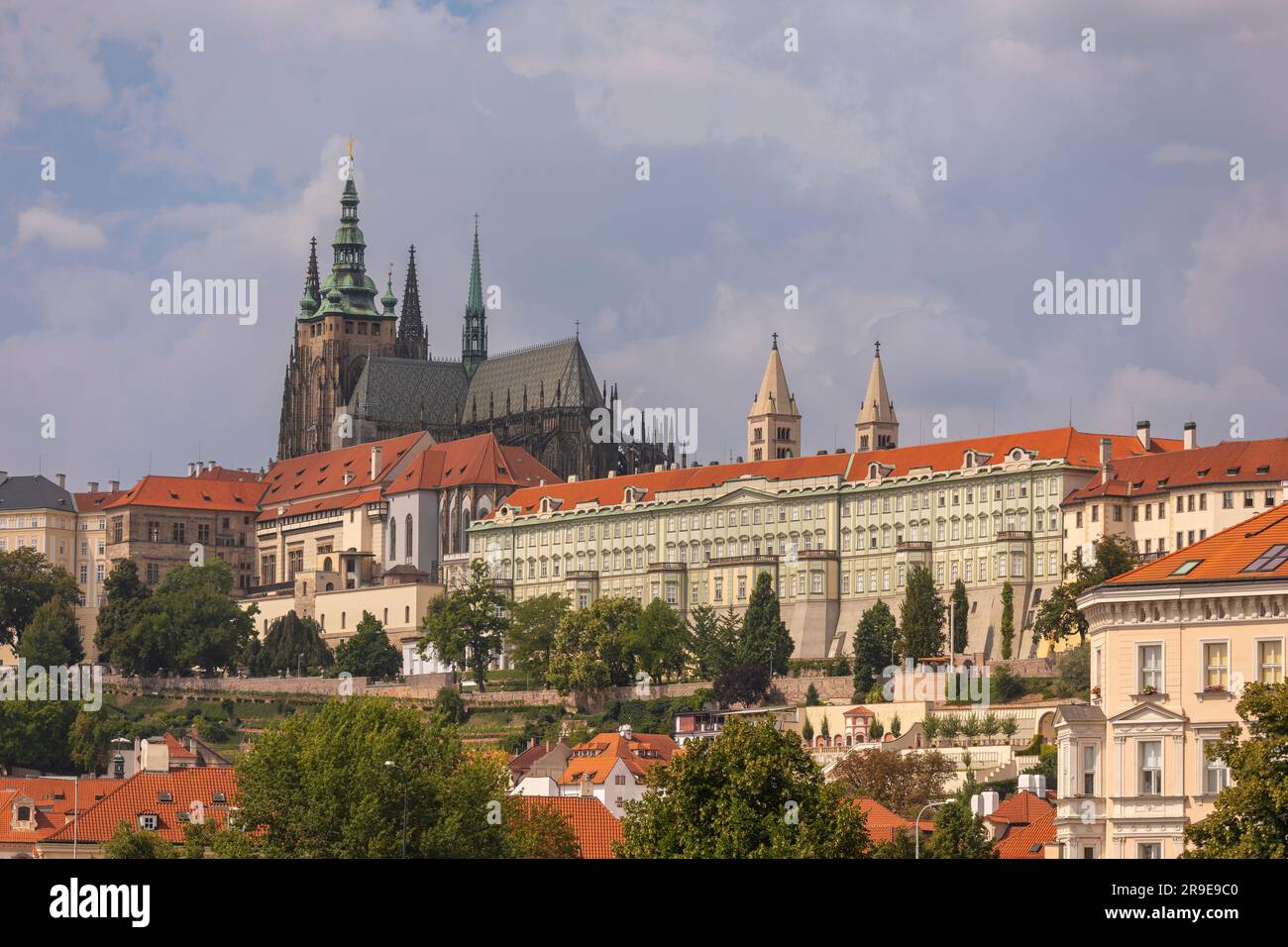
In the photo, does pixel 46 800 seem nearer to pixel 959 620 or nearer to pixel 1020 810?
pixel 1020 810

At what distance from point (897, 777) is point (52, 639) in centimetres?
8292

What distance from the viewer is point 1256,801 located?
127 ft

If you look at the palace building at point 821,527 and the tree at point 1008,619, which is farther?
the palace building at point 821,527

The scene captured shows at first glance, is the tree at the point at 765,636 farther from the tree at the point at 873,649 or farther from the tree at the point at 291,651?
the tree at the point at 291,651

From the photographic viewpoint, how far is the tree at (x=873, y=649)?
5546 inches

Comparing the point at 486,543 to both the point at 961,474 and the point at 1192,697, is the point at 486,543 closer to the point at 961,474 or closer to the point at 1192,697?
the point at 961,474

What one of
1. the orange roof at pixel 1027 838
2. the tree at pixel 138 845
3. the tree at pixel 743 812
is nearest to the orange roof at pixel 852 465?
the orange roof at pixel 1027 838

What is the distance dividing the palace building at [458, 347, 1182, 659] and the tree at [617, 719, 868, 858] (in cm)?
8903

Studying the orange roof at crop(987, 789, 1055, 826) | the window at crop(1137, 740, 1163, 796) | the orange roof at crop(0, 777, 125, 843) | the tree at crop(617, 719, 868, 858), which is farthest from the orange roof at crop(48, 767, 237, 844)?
the window at crop(1137, 740, 1163, 796)

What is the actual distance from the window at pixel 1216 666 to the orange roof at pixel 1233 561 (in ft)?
4.17

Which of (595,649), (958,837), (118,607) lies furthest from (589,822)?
(118,607)

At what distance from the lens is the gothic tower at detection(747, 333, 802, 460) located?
18425 cm
